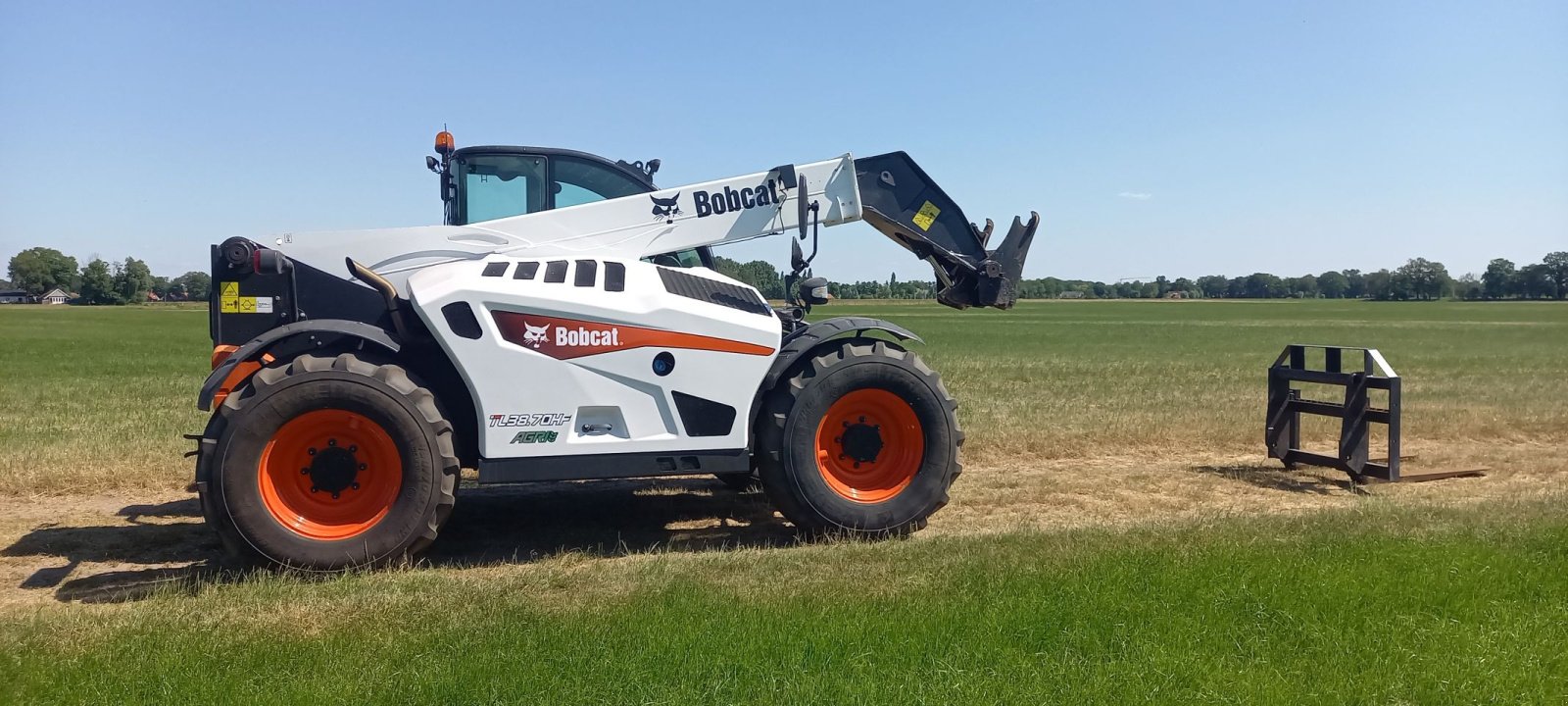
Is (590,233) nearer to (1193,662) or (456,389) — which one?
(456,389)

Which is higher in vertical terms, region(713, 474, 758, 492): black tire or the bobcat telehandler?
the bobcat telehandler

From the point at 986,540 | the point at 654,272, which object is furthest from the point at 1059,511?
the point at 654,272

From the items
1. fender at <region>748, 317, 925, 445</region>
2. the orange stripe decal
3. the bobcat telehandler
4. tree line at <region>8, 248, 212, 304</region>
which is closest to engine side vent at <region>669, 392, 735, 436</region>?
the bobcat telehandler

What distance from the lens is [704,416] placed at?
6.71 meters

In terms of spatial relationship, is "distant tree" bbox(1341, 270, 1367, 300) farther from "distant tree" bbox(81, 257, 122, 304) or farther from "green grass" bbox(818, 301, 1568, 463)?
"distant tree" bbox(81, 257, 122, 304)

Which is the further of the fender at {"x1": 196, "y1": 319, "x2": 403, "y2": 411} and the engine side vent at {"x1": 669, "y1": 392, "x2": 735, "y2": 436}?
the engine side vent at {"x1": 669, "y1": 392, "x2": 735, "y2": 436}

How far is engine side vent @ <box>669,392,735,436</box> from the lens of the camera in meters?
6.64

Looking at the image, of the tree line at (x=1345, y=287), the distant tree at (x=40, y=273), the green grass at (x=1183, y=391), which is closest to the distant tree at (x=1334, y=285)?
the tree line at (x=1345, y=287)

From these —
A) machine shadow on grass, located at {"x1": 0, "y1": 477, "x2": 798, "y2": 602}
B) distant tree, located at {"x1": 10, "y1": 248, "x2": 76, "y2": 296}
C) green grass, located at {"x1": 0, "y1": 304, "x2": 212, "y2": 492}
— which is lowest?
machine shadow on grass, located at {"x1": 0, "y1": 477, "x2": 798, "y2": 602}

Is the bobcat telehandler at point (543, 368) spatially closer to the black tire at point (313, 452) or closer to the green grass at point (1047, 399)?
the black tire at point (313, 452)

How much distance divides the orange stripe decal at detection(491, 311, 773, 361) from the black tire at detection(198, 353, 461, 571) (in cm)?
66

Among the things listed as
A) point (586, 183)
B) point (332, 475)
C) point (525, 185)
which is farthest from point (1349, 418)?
point (332, 475)

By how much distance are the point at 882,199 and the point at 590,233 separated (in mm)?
2308

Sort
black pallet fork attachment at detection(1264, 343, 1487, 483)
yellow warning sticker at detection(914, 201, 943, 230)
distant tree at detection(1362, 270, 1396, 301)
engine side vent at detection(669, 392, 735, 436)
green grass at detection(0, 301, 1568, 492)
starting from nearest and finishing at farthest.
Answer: engine side vent at detection(669, 392, 735, 436), yellow warning sticker at detection(914, 201, 943, 230), black pallet fork attachment at detection(1264, 343, 1487, 483), green grass at detection(0, 301, 1568, 492), distant tree at detection(1362, 270, 1396, 301)
